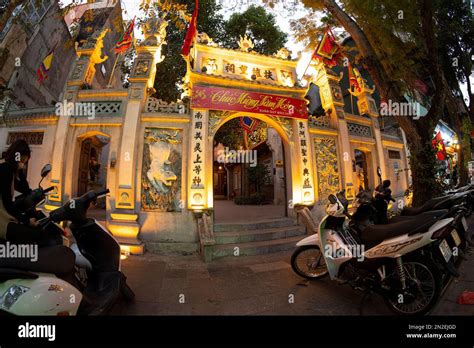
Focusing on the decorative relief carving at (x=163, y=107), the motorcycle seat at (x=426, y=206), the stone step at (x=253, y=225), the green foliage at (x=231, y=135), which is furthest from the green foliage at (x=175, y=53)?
the motorcycle seat at (x=426, y=206)

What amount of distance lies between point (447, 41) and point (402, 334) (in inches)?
501

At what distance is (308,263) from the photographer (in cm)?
382

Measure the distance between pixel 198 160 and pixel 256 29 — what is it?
11315 millimetres

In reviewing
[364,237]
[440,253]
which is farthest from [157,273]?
[440,253]

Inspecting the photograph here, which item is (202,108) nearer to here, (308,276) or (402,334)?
(308,276)

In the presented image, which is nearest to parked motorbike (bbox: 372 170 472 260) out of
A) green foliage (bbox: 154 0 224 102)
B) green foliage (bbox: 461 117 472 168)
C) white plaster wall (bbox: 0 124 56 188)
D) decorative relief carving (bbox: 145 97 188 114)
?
decorative relief carving (bbox: 145 97 188 114)

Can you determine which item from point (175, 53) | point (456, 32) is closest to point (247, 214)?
point (175, 53)

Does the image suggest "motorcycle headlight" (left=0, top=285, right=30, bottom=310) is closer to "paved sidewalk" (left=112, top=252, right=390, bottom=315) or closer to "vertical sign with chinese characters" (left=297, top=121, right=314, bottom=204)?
"paved sidewalk" (left=112, top=252, right=390, bottom=315)

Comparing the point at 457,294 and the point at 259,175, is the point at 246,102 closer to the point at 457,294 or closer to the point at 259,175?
the point at 457,294

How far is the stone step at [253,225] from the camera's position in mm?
5910

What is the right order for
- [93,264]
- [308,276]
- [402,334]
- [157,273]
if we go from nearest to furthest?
[402,334]
[93,264]
[308,276]
[157,273]

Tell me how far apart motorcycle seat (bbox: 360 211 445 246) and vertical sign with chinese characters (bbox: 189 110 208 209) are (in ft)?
13.4

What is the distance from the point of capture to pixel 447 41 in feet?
30.7

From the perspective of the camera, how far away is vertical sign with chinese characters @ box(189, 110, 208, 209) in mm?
5930
